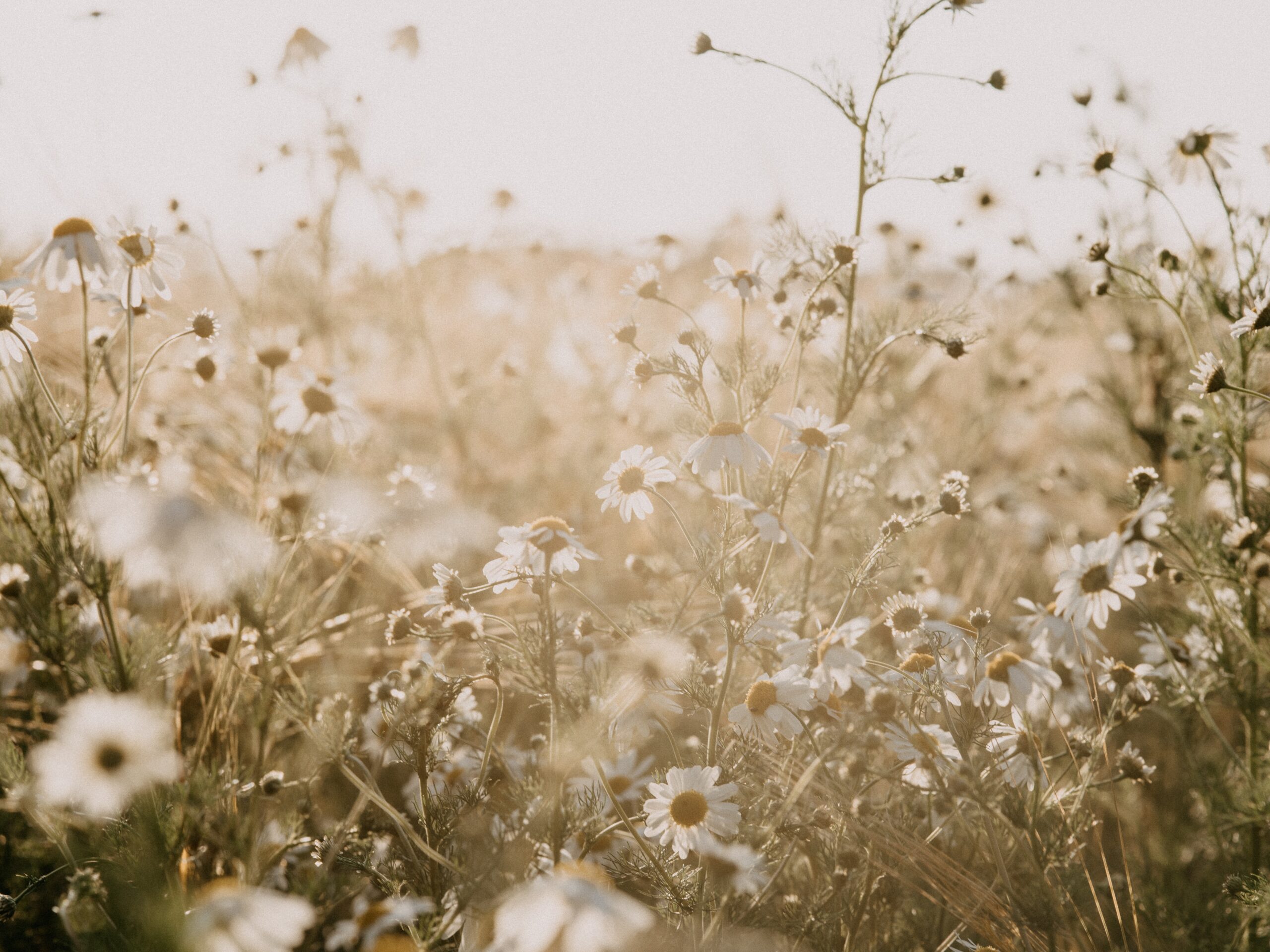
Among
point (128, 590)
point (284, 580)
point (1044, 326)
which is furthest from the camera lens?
point (1044, 326)

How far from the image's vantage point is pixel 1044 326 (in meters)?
4.49

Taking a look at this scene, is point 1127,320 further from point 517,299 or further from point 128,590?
point 517,299

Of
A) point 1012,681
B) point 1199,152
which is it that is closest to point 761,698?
point 1012,681

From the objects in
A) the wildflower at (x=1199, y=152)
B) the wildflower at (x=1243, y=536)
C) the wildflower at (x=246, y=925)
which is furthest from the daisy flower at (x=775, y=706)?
the wildflower at (x=1199, y=152)

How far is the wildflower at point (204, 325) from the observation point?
6.61ft

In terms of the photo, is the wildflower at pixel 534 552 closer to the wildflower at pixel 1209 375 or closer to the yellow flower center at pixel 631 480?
the yellow flower center at pixel 631 480

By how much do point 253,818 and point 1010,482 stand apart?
3.64 metres

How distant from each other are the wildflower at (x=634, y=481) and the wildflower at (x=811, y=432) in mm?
251

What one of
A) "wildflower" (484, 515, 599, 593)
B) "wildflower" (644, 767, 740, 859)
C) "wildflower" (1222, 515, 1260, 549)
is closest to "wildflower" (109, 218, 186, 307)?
"wildflower" (484, 515, 599, 593)

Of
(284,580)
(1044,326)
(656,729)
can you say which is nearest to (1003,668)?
(656,729)

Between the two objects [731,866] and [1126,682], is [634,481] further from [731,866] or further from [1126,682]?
[1126,682]

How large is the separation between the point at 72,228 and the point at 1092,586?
2134mm

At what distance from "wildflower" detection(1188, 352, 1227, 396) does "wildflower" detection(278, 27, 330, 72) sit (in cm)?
338

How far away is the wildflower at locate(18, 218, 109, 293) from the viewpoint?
5.67 ft
